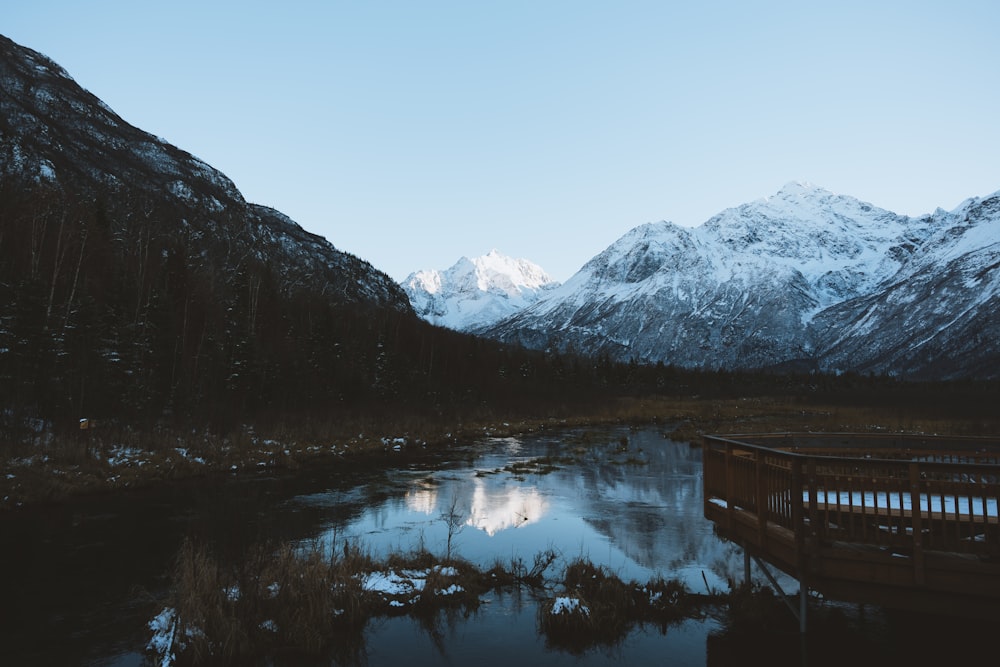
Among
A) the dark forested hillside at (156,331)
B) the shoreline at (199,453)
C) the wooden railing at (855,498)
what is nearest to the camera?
the wooden railing at (855,498)

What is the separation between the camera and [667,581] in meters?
14.1

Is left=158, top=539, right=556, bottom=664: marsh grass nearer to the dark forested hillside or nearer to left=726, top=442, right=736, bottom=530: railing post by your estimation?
left=726, top=442, right=736, bottom=530: railing post

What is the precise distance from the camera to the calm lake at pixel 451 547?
430 inches

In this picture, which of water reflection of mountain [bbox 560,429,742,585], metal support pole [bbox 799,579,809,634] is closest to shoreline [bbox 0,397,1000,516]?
water reflection of mountain [bbox 560,429,742,585]

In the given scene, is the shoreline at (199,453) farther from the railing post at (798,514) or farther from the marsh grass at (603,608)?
the railing post at (798,514)

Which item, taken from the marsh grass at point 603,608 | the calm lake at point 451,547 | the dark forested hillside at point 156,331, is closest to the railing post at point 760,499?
the calm lake at point 451,547

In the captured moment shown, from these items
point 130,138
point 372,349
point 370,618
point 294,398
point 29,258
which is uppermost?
point 130,138

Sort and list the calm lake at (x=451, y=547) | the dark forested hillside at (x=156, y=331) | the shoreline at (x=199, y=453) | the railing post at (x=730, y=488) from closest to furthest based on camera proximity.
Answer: the calm lake at (x=451, y=547) → the railing post at (x=730, y=488) → the shoreline at (x=199, y=453) → the dark forested hillside at (x=156, y=331)

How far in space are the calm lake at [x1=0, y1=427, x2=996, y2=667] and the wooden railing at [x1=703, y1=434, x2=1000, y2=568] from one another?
206 centimetres

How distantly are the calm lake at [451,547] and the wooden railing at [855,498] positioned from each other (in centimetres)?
206

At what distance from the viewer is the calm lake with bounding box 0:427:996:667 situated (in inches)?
430

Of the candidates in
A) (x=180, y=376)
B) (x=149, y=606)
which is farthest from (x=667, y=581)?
(x=180, y=376)

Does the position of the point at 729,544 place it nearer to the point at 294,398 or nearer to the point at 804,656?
the point at 804,656

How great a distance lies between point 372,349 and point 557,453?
39810 mm
